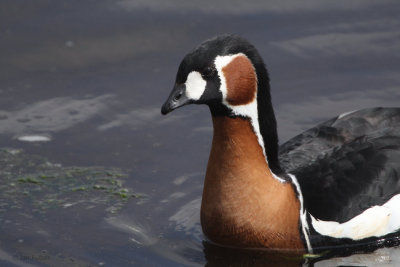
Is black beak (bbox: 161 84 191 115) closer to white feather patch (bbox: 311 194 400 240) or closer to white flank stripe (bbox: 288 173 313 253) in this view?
white flank stripe (bbox: 288 173 313 253)

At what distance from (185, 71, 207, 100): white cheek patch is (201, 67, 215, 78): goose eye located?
32 mm

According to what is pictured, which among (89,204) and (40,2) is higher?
(40,2)

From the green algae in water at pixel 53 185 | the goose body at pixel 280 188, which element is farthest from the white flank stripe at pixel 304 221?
the green algae in water at pixel 53 185

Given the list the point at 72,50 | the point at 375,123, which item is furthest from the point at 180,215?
the point at 72,50

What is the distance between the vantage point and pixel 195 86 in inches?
276

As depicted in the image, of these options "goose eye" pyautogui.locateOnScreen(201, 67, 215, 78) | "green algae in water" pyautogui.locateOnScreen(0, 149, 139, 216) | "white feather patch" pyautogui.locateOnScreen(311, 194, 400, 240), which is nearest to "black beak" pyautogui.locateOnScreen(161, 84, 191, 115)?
"goose eye" pyautogui.locateOnScreen(201, 67, 215, 78)

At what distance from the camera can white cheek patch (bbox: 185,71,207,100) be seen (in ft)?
22.9

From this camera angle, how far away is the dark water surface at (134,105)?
25.6 ft

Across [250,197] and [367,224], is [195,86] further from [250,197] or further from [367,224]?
[367,224]

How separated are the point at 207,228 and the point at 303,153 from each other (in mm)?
1097

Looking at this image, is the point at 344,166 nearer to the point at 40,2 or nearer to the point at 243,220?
the point at 243,220

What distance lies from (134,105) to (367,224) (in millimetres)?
3300

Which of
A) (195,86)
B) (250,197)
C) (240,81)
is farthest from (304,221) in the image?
(195,86)

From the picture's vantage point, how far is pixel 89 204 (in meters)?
8.32
